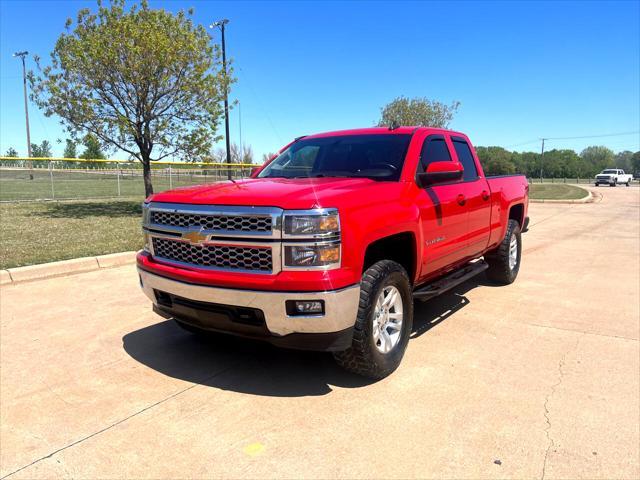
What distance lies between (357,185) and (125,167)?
71.4ft

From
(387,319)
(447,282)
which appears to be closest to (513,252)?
(447,282)

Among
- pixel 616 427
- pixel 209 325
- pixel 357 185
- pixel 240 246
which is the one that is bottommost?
pixel 616 427

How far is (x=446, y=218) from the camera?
445cm

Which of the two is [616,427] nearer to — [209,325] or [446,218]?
[446,218]

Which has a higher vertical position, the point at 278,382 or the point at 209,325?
the point at 209,325

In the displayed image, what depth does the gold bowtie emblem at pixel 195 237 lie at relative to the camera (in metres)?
3.30

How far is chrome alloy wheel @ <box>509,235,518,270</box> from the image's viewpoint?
6.60m

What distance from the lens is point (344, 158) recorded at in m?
4.57

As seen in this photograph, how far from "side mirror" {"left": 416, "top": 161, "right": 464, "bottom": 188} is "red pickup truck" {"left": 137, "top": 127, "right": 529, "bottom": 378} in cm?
1

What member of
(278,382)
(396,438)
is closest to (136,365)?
(278,382)

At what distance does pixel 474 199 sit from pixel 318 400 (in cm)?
290

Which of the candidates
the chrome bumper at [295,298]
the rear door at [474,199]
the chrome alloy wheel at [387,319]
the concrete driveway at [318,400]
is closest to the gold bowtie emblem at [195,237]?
the chrome bumper at [295,298]

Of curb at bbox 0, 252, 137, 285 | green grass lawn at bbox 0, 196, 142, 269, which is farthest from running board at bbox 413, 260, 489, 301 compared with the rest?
green grass lawn at bbox 0, 196, 142, 269

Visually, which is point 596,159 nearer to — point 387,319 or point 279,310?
point 387,319
